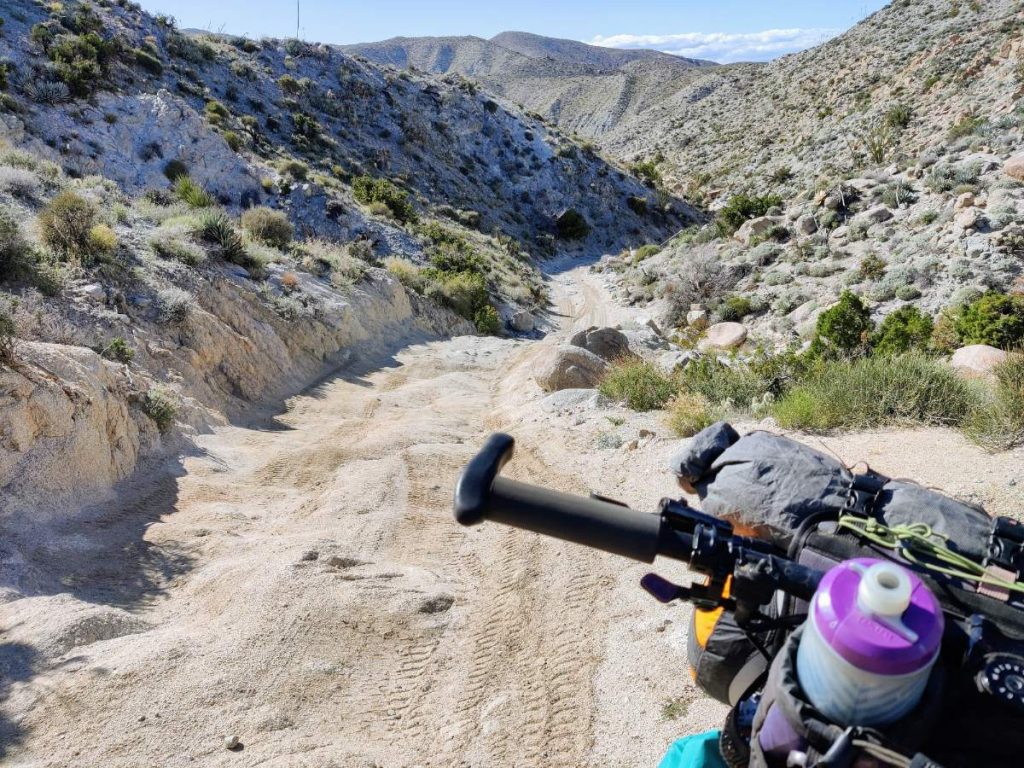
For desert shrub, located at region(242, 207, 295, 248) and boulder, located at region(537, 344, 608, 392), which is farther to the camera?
desert shrub, located at region(242, 207, 295, 248)

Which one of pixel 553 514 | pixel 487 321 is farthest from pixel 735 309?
pixel 553 514

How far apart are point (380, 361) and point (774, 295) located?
32.3 feet

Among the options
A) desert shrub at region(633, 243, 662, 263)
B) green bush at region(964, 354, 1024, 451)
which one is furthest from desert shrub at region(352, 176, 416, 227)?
green bush at region(964, 354, 1024, 451)

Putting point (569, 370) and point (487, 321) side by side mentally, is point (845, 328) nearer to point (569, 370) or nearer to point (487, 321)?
point (569, 370)

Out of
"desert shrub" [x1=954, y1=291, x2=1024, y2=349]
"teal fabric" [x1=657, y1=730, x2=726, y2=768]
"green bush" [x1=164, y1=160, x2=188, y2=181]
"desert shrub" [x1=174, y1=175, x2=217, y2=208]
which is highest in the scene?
"green bush" [x1=164, y1=160, x2=188, y2=181]

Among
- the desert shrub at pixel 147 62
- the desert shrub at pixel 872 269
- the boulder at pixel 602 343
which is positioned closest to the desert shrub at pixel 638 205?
the desert shrub at pixel 147 62

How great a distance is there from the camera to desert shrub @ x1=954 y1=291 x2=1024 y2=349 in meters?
9.82

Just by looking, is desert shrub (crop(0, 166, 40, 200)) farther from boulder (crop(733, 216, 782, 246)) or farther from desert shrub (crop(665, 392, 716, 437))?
boulder (crop(733, 216, 782, 246))

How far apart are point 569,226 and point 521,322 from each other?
1819 centimetres

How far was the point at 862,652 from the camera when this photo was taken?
1.22 metres

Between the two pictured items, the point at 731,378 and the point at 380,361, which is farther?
the point at 380,361

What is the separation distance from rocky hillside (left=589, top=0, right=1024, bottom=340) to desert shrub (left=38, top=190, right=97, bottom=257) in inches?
526

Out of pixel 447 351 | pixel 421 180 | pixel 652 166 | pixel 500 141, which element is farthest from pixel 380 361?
pixel 652 166

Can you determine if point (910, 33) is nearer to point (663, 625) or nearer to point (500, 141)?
point (500, 141)
